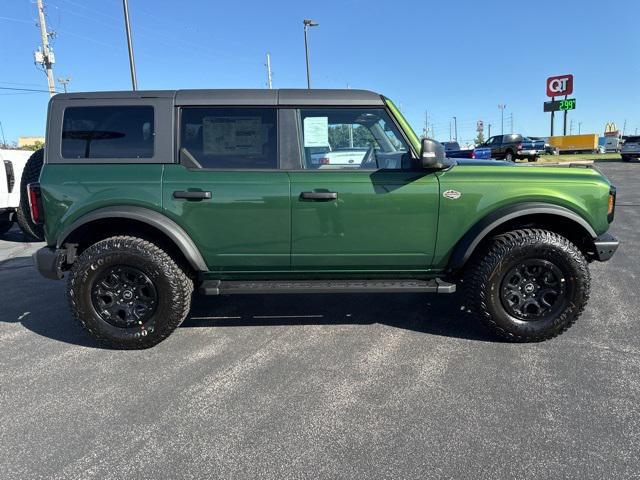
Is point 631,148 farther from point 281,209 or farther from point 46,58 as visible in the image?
point 46,58

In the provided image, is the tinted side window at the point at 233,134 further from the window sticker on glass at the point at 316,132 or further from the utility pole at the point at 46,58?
the utility pole at the point at 46,58

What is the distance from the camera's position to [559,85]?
3706 cm

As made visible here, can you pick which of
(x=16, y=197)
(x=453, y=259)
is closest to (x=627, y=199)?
(x=453, y=259)

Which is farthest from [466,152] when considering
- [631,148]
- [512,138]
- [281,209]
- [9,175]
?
[281,209]

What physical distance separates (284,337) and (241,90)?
2029mm

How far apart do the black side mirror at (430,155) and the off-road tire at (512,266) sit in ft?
2.59

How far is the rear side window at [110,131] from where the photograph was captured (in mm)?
3361

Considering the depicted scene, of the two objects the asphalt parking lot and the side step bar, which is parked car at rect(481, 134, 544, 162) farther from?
the side step bar

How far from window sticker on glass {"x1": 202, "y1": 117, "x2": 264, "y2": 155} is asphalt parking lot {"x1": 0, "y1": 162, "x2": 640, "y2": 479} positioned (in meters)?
1.54

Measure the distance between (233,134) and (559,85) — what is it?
41.6 metres

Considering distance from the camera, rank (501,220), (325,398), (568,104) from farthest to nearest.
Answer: (568,104)
(501,220)
(325,398)

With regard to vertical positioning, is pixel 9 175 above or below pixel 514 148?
below

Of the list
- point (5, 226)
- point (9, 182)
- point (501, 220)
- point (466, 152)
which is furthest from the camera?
point (466, 152)

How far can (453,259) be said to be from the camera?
3428 mm
